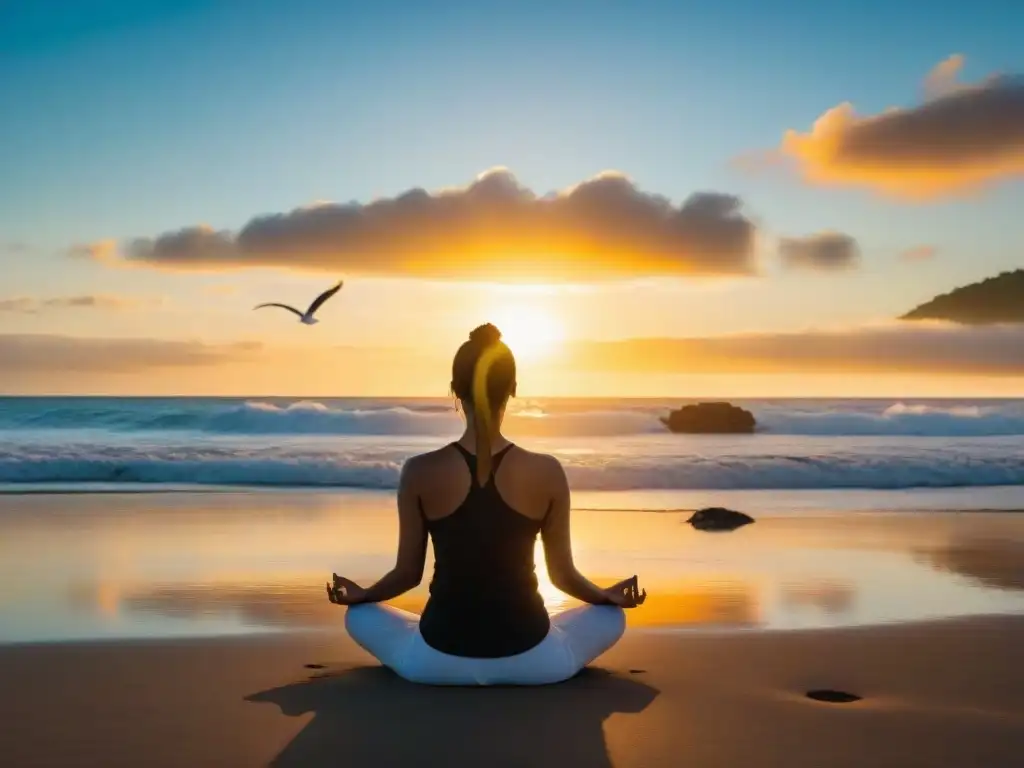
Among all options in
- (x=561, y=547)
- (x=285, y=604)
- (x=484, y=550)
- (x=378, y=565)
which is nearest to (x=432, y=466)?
(x=484, y=550)

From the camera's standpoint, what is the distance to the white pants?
496cm

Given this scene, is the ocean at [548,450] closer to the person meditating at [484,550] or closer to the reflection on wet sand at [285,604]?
the reflection on wet sand at [285,604]

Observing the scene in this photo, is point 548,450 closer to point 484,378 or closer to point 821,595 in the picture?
point 821,595

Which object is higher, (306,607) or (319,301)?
(319,301)

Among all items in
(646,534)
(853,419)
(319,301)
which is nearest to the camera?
(646,534)

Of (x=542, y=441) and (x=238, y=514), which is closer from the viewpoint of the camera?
(x=238, y=514)

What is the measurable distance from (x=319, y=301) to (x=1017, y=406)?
44163 millimetres

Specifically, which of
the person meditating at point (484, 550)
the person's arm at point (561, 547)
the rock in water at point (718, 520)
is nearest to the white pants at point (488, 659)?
the person meditating at point (484, 550)

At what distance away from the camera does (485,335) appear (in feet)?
15.0

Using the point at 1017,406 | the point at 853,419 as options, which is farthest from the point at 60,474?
the point at 1017,406

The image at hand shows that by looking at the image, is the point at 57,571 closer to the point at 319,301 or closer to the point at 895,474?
the point at 319,301

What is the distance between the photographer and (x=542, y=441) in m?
35.1

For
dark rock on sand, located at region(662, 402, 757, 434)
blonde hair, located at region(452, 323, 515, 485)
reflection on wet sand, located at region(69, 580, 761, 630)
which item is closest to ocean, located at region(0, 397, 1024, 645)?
reflection on wet sand, located at region(69, 580, 761, 630)

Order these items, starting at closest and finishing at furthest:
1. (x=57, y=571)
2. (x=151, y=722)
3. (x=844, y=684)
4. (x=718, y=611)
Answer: (x=151, y=722) → (x=844, y=684) → (x=718, y=611) → (x=57, y=571)
